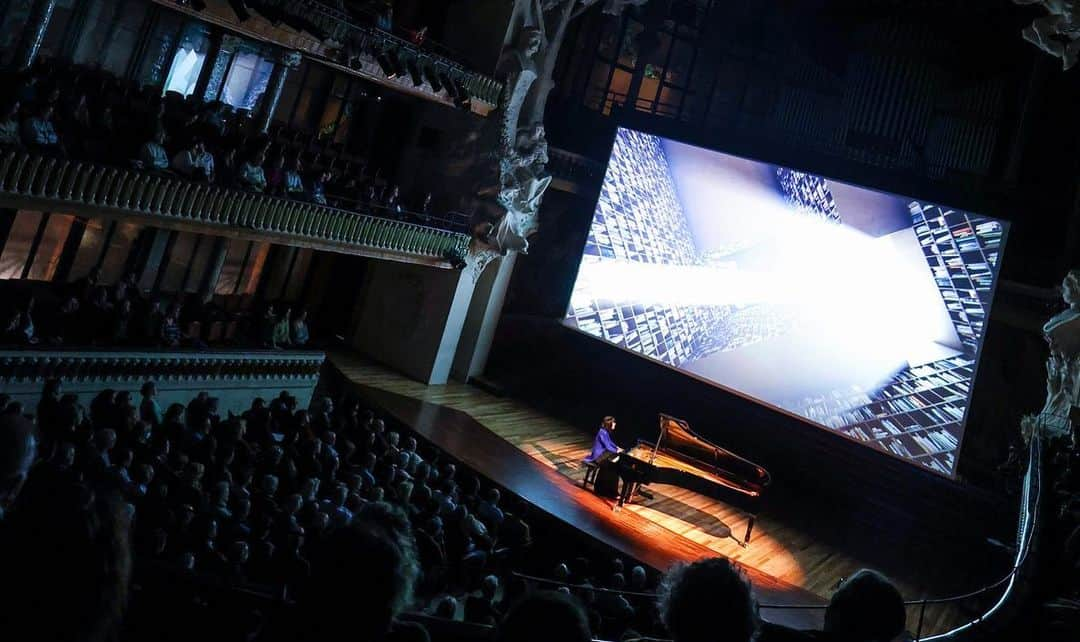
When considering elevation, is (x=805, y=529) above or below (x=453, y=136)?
below

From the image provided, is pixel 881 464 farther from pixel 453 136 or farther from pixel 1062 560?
pixel 453 136

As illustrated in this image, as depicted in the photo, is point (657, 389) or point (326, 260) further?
point (326, 260)

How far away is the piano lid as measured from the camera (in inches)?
480

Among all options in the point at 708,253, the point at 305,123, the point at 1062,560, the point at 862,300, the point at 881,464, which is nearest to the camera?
the point at 1062,560

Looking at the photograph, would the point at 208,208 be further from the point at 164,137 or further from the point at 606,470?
the point at 606,470

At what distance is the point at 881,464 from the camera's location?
13.6 m

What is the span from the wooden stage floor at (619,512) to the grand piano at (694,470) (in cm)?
60

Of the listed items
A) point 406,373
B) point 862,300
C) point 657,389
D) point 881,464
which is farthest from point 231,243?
point 881,464

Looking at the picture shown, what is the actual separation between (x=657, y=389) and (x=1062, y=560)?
991 centimetres

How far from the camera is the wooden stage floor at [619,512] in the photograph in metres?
10.6

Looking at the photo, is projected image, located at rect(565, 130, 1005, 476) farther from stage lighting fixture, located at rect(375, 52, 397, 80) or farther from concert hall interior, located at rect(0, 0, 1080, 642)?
stage lighting fixture, located at rect(375, 52, 397, 80)

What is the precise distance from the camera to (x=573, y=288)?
55.0ft

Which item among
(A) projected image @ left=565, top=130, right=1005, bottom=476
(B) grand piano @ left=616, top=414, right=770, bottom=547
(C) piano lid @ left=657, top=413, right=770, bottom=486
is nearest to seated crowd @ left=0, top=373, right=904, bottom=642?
(B) grand piano @ left=616, top=414, right=770, bottom=547

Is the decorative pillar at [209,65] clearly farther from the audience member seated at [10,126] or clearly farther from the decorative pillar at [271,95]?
the audience member seated at [10,126]
